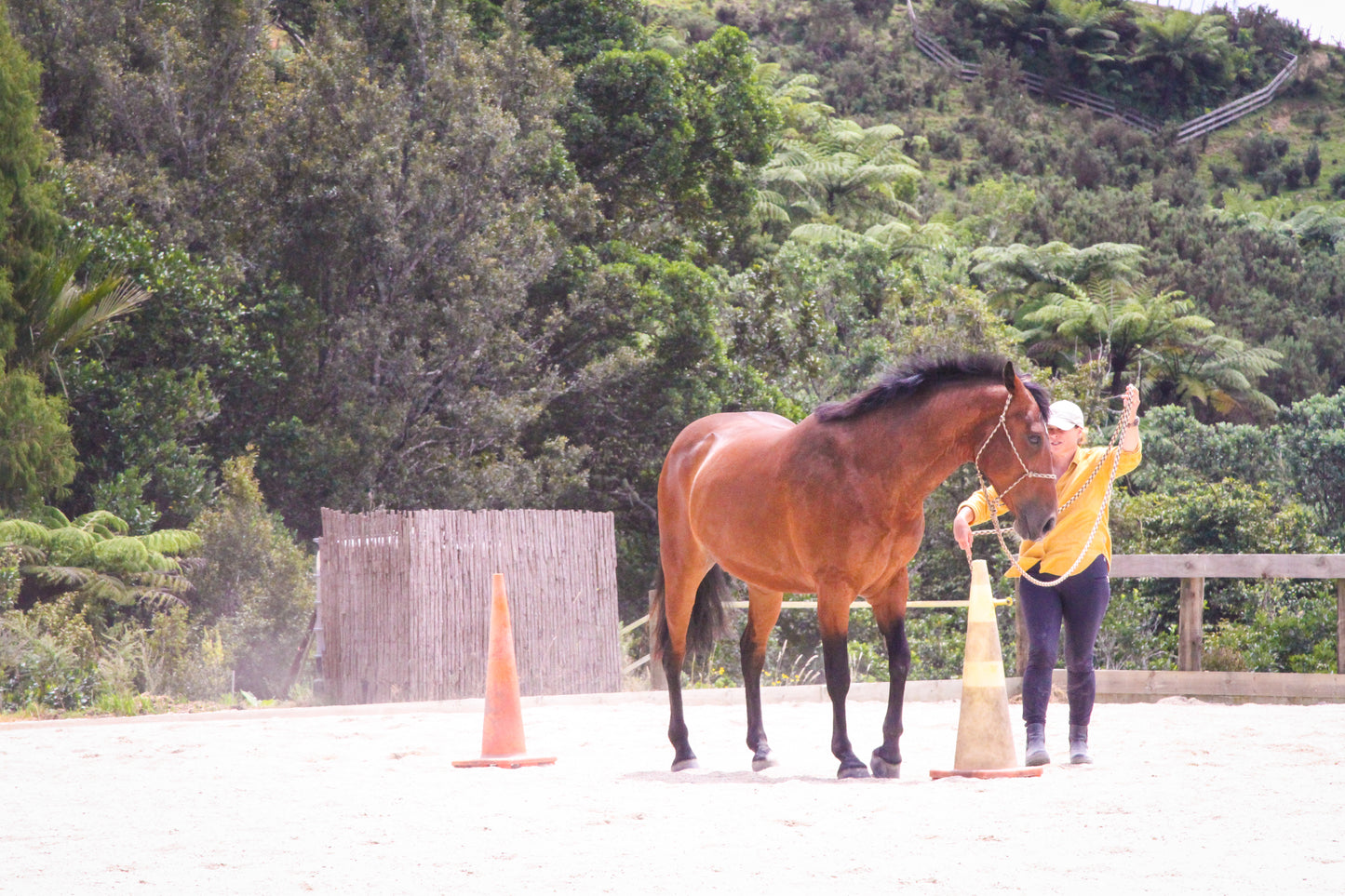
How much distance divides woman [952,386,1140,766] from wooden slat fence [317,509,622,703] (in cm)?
562

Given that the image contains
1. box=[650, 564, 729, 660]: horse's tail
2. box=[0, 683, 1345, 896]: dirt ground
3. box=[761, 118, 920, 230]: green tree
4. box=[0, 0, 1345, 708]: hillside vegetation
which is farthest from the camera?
box=[761, 118, 920, 230]: green tree

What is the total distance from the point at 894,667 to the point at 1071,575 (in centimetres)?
104

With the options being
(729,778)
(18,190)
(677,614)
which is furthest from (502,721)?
(18,190)

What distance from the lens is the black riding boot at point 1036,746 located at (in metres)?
6.46

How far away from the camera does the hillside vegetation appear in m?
13.0

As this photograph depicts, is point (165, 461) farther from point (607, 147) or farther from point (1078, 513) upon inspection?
point (1078, 513)

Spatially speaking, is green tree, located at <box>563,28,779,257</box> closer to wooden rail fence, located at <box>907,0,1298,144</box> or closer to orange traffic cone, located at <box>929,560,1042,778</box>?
orange traffic cone, located at <box>929,560,1042,778</box>

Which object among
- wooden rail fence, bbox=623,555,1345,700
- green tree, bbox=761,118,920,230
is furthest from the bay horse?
green tree, bbox=761,118,920,230

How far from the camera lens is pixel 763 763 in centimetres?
680

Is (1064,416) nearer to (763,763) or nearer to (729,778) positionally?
(763,763)

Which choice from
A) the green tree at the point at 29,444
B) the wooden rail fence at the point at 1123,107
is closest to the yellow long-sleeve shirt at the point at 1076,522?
the green tree at the point at 29,444

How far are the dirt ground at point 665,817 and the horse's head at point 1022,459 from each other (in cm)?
116

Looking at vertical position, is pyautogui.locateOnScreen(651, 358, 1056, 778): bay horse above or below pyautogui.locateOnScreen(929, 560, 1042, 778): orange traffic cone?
above

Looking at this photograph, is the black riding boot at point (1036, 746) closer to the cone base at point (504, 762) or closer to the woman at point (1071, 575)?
the woman at point (1071, 575)
